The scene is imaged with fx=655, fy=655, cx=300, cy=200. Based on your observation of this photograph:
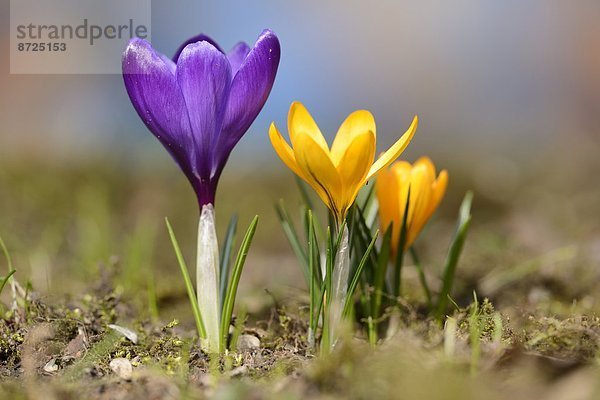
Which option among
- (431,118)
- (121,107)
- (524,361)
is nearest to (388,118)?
(431,118)

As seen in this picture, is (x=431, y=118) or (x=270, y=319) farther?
(x=431, y=118)

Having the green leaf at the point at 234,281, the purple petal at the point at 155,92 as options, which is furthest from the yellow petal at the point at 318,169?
the purple petal at the point at 155,92

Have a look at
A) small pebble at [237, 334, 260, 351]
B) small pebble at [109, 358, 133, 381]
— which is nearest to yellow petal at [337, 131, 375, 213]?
small pebble at [237, 334, 260, 351]

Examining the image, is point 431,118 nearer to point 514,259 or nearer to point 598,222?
point 598,222

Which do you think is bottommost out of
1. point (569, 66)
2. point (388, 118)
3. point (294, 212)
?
point (294, 212)

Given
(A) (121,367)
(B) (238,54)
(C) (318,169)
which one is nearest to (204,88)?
(B) (238,54)

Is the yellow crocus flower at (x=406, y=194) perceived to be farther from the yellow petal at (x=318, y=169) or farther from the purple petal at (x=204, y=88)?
the purple petal at (x=204, y=88)

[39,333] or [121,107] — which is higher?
[121,107]
